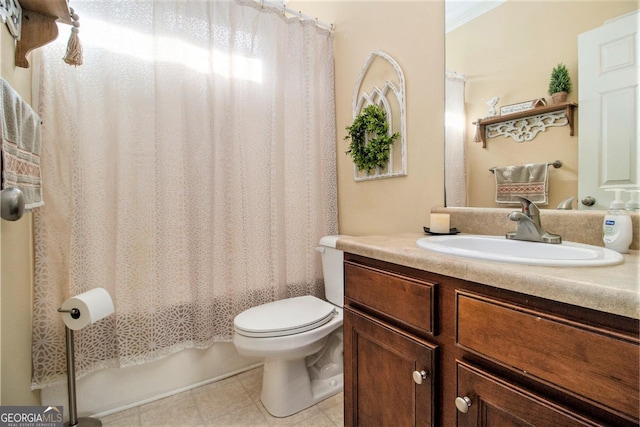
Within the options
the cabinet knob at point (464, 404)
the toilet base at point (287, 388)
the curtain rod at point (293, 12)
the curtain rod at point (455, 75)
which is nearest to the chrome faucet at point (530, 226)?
the cabinet knob at point (464, 404)

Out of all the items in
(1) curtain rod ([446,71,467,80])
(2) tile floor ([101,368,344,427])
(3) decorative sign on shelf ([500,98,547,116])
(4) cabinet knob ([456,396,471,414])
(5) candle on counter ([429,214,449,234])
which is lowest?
(2) tile floor ([101,368,344,427])

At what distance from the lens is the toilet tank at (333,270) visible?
1747mm

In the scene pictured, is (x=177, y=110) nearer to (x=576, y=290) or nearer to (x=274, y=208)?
(x=274, y=208)

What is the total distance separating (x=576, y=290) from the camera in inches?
21.0

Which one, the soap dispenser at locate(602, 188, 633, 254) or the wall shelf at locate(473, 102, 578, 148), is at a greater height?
the wall shelf at locate(473, 102, 578, 148)

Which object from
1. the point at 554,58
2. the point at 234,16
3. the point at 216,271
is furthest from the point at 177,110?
the point at 554,58

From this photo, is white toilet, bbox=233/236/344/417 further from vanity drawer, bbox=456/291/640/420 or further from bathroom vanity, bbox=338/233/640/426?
vanity drawer, bbox=456/291/640/420

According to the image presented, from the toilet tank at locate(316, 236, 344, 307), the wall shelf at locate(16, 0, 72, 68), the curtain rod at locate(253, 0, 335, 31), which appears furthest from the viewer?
the curtain rod at locate(253, 0, 335, 31)

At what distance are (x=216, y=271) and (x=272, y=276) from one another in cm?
34

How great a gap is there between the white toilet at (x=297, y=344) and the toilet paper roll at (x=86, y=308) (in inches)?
22.3

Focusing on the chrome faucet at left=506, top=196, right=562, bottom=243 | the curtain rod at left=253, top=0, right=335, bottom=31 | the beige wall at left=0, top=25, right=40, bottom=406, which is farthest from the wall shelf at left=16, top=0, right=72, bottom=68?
the chrome faucet at left=506, top=196, right=562, bottom=243

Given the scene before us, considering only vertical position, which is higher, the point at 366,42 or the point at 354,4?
the point at 354,4

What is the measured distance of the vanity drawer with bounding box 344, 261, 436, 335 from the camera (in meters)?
0.81

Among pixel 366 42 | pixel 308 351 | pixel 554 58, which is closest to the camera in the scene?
pixel 554 58
